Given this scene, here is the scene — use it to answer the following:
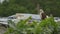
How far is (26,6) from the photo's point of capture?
130 ft

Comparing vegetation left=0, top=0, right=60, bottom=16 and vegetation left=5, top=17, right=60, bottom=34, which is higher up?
vegetation left=5, top=17, right=60, bottom=34

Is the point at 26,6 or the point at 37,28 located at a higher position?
the point at 37,28

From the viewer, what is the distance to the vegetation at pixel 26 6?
35.0 m

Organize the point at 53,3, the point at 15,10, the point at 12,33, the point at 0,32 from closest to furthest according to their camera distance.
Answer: the point at 12,33 → the point at 0,32 → the point at 15,10 → the point at 53,3

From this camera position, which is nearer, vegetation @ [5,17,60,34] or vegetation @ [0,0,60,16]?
vegetation @ [5,17,60,34]

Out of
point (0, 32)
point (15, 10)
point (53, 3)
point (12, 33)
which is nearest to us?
point (12, 33)

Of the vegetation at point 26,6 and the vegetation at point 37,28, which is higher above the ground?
the vegetation at point 37,28

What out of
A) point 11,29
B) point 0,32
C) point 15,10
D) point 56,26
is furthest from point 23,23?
point 15,10

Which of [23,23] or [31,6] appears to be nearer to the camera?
[23,23]

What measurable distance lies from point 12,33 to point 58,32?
75 centimetres

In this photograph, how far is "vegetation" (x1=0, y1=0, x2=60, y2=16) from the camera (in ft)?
115

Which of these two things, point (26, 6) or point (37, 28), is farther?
point (26, 6)

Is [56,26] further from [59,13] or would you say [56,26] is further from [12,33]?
[59,13]

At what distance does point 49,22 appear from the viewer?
4457 mm
